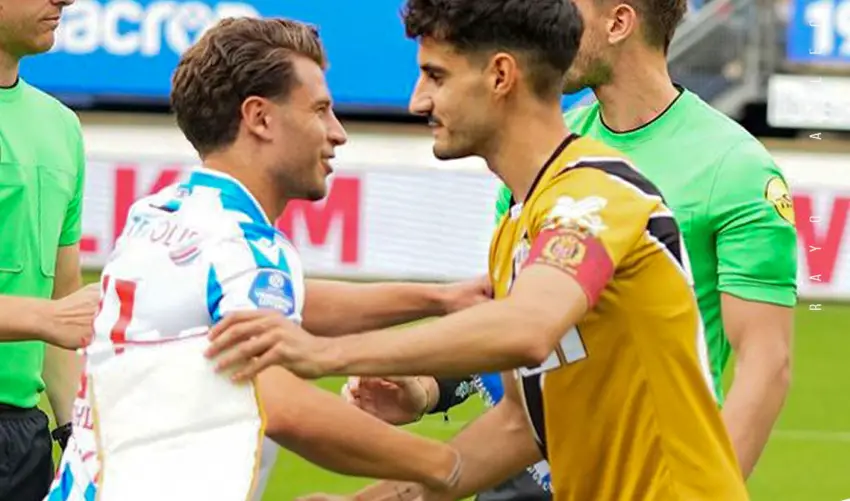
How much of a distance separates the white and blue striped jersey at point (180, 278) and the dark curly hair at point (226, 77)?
18cm

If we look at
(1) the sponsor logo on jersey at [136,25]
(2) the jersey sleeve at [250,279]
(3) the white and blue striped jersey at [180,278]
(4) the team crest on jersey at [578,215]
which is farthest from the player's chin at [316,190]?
(1) the sponsor logo on jersey at [136,25]

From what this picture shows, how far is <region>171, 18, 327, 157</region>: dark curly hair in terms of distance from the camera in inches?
159

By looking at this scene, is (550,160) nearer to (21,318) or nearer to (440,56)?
(440,56)

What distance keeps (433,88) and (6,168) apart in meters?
2.06

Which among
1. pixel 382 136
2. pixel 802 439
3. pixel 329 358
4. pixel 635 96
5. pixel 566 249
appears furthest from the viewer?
pixel 382 136

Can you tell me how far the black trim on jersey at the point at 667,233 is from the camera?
12.5 feet

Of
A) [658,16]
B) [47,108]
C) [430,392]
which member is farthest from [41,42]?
[658,16]

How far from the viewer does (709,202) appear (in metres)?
4.95

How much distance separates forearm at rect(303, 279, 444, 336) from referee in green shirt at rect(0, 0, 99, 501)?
131 centimetres

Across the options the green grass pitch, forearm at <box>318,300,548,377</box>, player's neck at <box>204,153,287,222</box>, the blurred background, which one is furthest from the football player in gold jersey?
the blurred background

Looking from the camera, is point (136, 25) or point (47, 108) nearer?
point (47, 108)

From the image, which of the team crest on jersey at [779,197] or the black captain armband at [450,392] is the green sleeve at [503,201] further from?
the team crest on jersey at [779,197]

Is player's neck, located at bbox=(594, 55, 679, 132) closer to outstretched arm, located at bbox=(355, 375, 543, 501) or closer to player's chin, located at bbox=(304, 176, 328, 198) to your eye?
outstretched arm, located at bbox=(355, 375, 543, 501)

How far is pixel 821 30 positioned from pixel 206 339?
14338 millimetres
